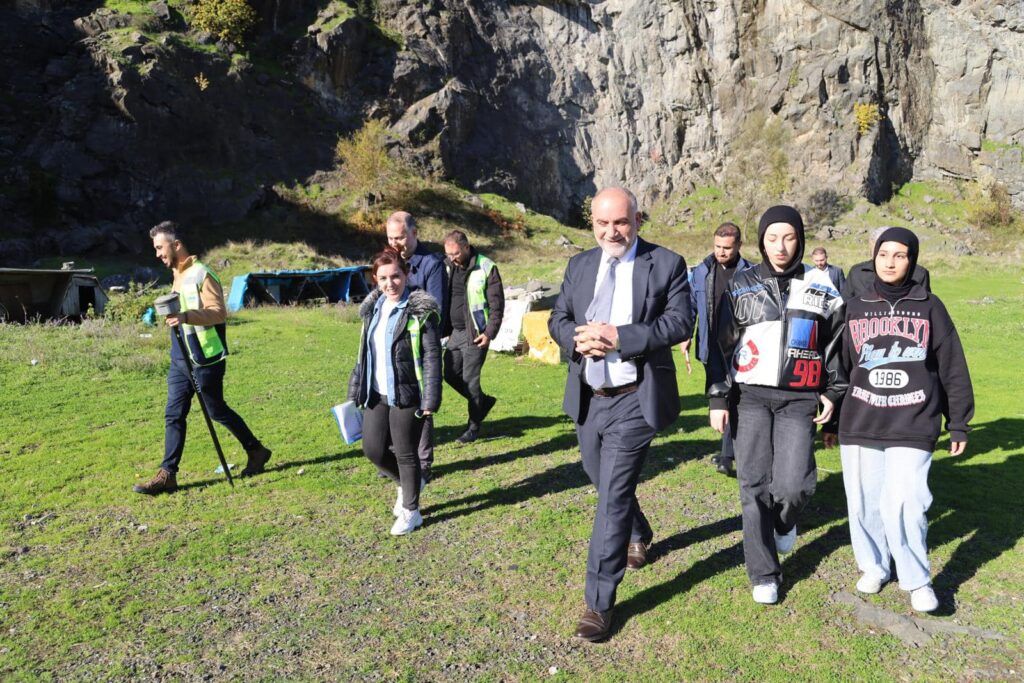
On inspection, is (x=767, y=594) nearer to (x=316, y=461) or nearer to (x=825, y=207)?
(x=316, y=461)

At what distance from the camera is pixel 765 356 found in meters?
4.09

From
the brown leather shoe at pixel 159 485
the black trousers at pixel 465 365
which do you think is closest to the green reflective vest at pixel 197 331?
the brown leather shoe at pixel 159 485

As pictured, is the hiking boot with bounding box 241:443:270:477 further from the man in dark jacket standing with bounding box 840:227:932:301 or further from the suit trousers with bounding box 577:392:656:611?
the man in dark jacket standing with bounding box 840:227:932:301

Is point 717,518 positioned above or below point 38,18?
below

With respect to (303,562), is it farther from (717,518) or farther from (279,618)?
(717,518)

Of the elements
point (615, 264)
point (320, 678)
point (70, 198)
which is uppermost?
point (70, 198)

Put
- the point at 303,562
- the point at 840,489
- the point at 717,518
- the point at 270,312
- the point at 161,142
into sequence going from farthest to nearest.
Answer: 1. the point at 161,142
2. the point at 270,312
3. the point at 840,489
4. the point at 717,518
5. the point at 303,562

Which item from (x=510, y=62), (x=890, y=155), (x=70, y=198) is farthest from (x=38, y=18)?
(x=890, y=155)

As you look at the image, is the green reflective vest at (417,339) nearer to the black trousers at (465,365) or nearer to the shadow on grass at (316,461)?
the black trousers at (465,365)

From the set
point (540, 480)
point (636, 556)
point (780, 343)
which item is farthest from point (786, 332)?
point (540, 480)

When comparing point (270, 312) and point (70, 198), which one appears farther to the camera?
point (70, 198)

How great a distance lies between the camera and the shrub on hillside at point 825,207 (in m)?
49.1

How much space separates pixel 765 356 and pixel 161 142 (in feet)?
128

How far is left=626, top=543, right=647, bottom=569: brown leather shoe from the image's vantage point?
4.67 metres
